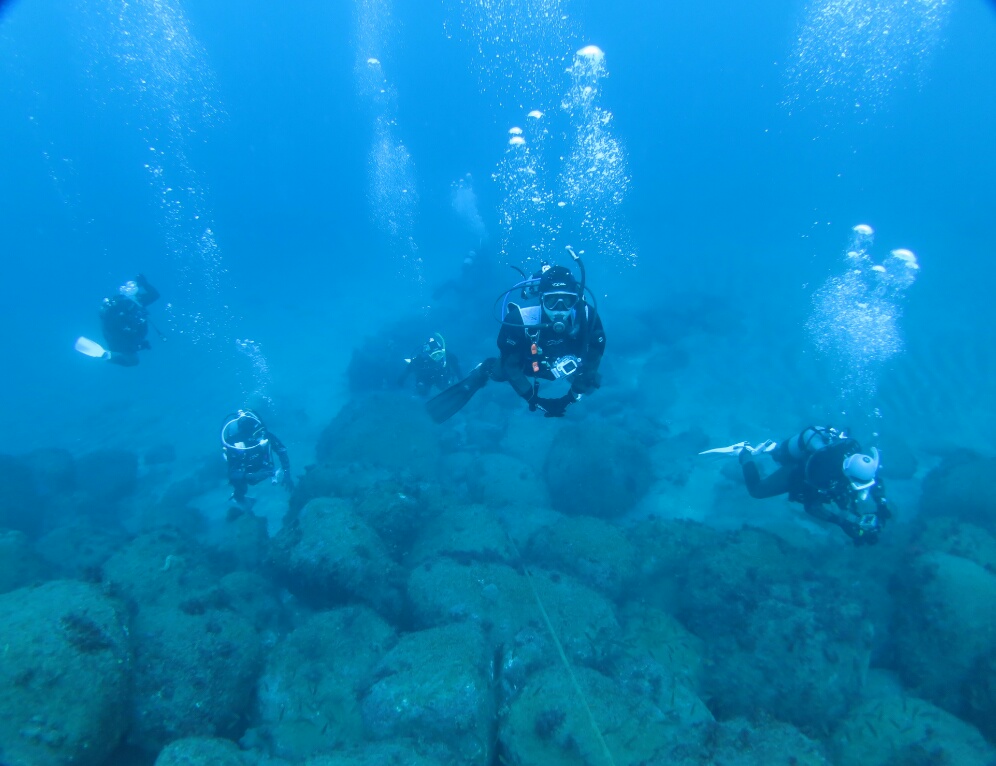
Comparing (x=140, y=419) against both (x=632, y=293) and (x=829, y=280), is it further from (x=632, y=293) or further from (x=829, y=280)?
(x=829, y=280)

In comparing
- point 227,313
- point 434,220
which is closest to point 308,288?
point 227,313

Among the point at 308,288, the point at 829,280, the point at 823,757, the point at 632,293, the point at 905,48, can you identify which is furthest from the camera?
the point at 905,48

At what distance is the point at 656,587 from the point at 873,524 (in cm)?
295

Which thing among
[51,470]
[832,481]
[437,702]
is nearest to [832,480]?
[832,481]

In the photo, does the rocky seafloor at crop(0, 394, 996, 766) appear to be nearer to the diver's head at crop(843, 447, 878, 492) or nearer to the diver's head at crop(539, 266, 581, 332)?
the diver's head at crop(843, 447, 878, 492)

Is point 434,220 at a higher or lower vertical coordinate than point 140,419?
higher

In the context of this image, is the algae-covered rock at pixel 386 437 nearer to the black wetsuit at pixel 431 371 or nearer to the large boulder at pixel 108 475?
the black wetsuit at pixel 431 371

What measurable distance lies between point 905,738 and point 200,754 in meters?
5.85

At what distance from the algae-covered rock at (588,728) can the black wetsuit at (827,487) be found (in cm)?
383

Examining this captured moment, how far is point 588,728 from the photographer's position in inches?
162

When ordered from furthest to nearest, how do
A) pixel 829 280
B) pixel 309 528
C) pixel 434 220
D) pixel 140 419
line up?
pixel 434 220
pixel 829 280
pixel 140 419
pixel 309 528

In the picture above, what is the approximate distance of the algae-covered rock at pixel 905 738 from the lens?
4.19 meters

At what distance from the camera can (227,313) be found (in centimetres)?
4488

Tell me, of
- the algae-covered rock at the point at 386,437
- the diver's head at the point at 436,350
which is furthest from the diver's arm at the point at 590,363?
the diver's head at the point at 436,350
